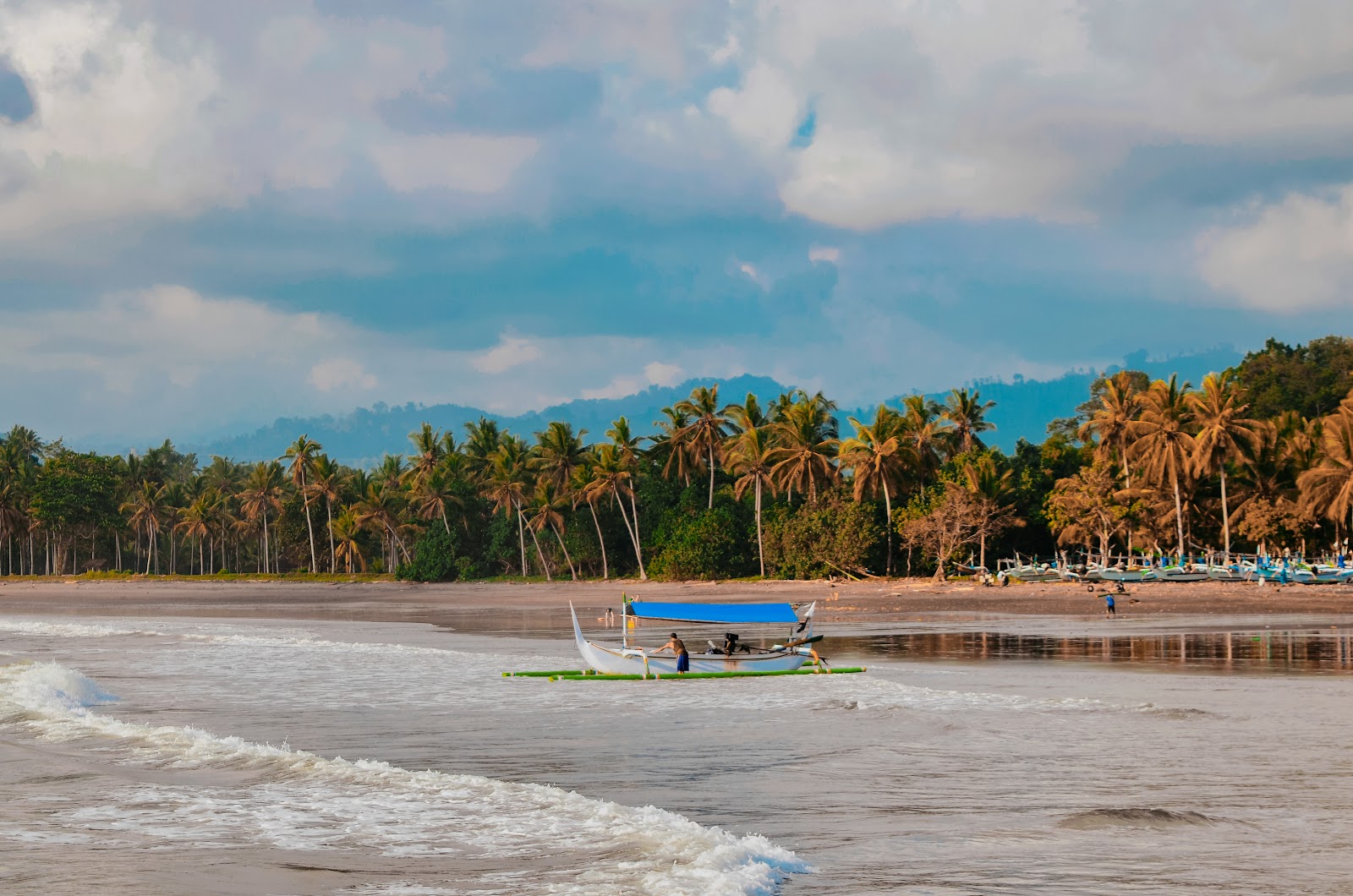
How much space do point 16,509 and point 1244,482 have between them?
107775 mm

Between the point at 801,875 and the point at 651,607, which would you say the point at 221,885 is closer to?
the point at 801,875

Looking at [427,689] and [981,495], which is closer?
[427,689]

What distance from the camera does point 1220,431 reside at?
62812mm

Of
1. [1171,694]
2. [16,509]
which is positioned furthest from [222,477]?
[1171,694]

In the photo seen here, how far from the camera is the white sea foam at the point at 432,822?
1013 cm

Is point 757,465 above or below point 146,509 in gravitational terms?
above

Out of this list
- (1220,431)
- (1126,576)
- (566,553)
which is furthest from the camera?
(566,553)

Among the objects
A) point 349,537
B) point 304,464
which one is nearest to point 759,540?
point 349,537

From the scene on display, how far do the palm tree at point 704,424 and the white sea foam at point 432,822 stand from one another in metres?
67.1

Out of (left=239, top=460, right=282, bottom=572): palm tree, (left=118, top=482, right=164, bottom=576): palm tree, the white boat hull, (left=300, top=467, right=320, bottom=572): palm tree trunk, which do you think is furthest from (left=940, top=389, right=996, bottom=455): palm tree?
(left=118, top=482, right=164, bottom=576): palm tree

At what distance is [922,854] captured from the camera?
1040 centimetres

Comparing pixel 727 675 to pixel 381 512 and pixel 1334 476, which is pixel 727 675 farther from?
pixel 381 512

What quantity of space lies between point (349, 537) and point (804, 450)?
4685cm

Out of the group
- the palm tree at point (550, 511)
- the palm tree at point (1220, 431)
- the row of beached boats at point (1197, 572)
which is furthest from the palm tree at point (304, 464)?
the palm tree at point (1220, 431)
